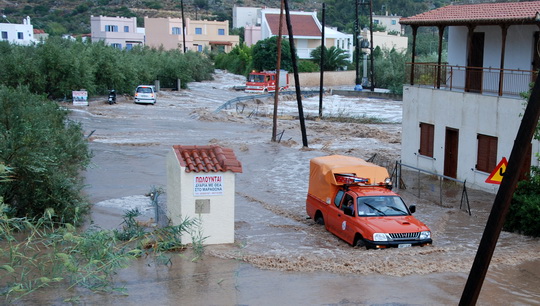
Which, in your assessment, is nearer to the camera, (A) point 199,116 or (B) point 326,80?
(A) point 199,116

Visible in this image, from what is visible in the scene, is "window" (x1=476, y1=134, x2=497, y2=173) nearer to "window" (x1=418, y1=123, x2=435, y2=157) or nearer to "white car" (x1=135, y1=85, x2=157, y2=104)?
"window" (x1=418, y1=123, x2=435, y2=157)

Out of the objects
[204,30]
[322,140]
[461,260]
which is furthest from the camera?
[204,30]

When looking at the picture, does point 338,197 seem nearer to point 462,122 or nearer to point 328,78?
point 462,122

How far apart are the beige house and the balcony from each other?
76.6 m

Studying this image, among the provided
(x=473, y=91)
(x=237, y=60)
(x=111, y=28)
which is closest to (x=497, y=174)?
(x=473, y=91)

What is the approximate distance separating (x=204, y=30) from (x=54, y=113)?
9308cm

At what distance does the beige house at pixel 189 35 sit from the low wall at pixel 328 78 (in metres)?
28.2

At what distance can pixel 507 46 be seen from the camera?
2353cm

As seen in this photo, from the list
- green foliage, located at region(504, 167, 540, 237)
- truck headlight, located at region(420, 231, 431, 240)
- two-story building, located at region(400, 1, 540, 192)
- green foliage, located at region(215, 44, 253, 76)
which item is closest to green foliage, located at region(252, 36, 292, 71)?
green foliage, located at region(215, 44, 253, 76)

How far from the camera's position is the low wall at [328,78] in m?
78.5

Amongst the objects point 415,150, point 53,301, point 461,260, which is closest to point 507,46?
point 415,150

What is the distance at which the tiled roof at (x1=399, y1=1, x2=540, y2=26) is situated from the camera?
20.9m

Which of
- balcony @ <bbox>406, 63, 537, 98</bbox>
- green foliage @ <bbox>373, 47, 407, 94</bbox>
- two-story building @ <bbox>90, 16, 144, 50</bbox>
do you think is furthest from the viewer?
two-story building @ <bbox>90, 16, 144, 50</bbox>

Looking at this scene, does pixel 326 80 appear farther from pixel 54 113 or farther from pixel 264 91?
pixel 54 113
